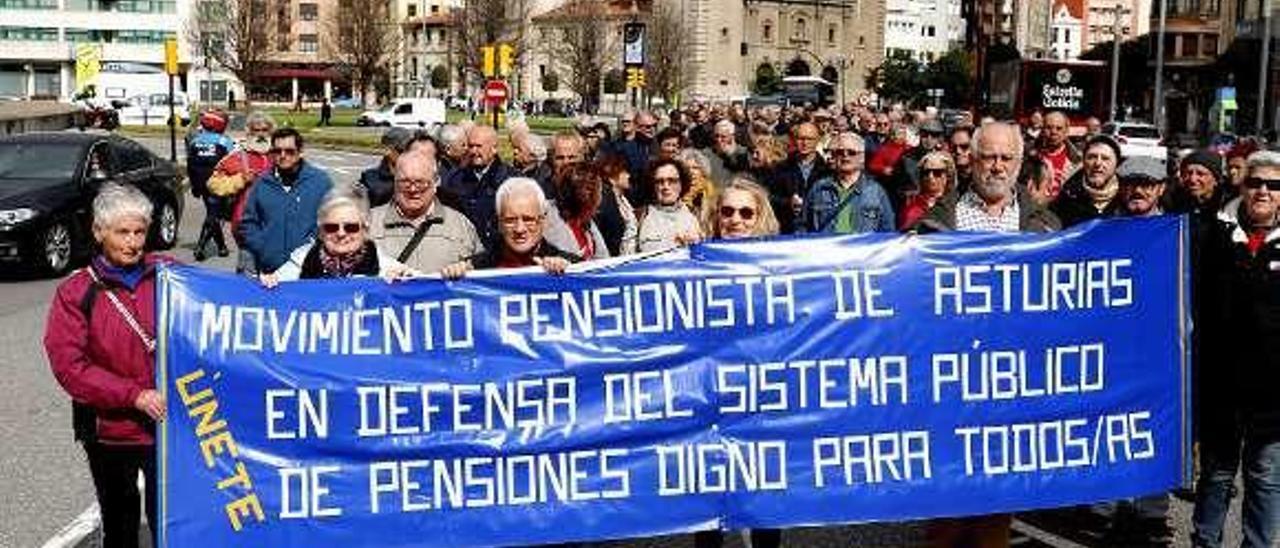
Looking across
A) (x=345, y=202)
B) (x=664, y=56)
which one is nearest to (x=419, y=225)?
(x=345, y=202)

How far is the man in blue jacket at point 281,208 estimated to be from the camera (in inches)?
331

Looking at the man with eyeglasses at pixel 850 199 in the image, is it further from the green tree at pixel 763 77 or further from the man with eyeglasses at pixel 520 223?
the green tree at pixel 763 77

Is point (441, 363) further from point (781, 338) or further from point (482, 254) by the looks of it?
point (781, 338)

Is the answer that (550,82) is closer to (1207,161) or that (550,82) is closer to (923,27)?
(923,27)

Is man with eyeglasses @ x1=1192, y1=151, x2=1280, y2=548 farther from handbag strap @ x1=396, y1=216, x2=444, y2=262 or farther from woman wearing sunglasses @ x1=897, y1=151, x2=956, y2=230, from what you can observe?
handbag strap @ x1=396, y1=216, x2=444, y2=262

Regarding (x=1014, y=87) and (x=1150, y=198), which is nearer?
(x=1150, y=198)

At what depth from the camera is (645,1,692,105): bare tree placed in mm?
85375

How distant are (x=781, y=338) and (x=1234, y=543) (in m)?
2.73

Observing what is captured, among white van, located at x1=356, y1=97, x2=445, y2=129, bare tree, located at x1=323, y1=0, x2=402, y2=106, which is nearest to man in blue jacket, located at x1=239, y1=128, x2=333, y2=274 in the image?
white van, located at x1=356, y1=97, x2=445, y2=129

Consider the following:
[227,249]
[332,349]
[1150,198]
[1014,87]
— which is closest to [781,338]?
[332,349]

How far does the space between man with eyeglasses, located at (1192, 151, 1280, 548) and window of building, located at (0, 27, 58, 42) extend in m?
112

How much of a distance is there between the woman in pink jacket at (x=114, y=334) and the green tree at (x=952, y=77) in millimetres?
104580

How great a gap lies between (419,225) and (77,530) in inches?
83.5

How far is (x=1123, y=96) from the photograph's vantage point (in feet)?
301
